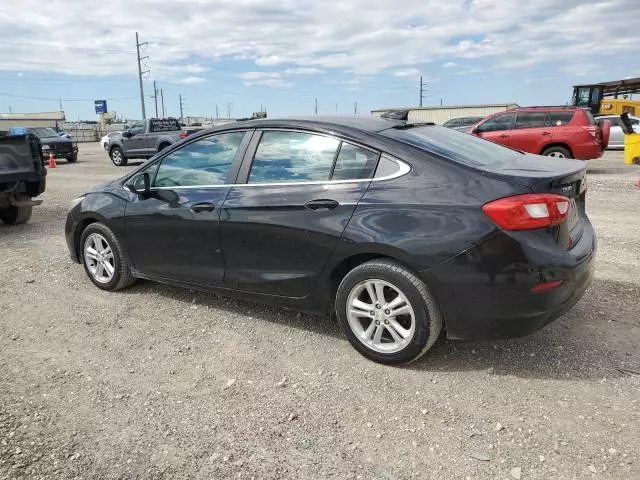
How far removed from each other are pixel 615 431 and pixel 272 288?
88.6 inches

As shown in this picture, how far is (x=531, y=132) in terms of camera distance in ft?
45.6

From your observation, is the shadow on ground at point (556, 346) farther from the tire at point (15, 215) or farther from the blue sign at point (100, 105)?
the blue sign at point (100, 105)

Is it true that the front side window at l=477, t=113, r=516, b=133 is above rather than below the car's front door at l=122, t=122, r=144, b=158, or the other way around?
above

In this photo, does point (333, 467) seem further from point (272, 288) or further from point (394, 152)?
point (394, 152)

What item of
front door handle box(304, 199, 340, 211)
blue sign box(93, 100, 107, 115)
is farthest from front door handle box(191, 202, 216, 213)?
blue sign box(93, 100, 107, 115)

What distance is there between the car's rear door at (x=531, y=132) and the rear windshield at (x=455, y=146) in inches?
412

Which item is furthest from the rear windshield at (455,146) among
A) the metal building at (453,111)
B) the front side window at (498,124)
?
the metal building at (453,111)

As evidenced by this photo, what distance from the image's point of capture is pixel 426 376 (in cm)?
335

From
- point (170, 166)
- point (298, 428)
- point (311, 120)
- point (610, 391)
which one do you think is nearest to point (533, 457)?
point (610, 391)

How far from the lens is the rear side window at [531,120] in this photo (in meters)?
13.9

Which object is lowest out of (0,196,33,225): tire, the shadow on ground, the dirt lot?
the dirt lot

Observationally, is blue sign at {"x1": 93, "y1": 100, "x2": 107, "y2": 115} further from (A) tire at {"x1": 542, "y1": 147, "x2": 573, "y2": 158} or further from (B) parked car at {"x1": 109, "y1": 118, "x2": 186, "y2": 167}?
(A) tire at {"x1": 542, "y1": 147, "x2": 573, "y2": 158}

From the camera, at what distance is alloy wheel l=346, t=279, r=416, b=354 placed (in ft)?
10.9

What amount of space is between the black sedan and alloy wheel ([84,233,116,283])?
0.55 meters
